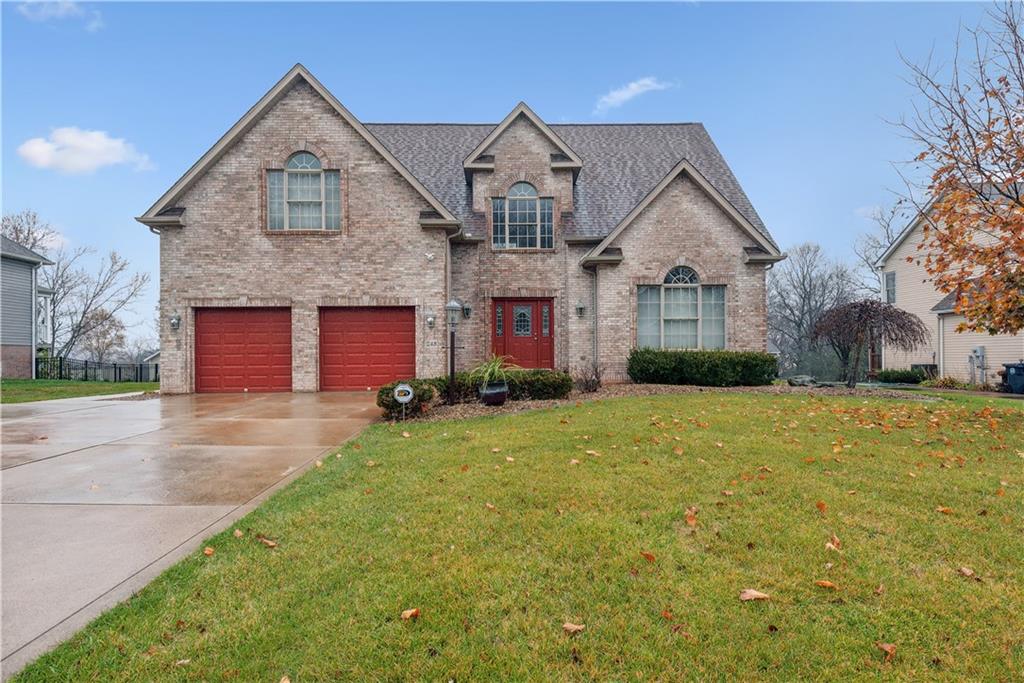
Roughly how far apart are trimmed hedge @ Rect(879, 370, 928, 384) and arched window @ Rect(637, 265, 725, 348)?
43.0 feet

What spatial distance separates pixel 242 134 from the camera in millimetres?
13539

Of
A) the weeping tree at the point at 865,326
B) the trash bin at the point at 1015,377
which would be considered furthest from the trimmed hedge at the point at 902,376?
the weeping tree at the point at 865,326

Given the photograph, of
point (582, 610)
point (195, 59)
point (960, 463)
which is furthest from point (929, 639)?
point (195, 59)

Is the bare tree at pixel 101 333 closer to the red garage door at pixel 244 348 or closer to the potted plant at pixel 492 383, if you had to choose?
the red garage door at pixel 244 348

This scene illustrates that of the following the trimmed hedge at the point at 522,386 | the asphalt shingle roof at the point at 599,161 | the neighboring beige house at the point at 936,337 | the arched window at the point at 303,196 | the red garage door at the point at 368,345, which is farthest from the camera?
the neighboring beige house at the point at 936,337

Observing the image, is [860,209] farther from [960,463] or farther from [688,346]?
[960,463]

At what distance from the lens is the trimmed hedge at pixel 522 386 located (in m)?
9.88

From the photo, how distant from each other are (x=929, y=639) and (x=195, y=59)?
20.4 m

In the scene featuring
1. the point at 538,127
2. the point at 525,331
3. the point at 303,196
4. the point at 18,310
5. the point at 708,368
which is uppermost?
the point at 538,127

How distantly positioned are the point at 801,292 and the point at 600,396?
3826 cm

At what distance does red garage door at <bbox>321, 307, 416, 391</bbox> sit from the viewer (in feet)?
45.5

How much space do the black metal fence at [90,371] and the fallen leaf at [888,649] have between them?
3091 cm

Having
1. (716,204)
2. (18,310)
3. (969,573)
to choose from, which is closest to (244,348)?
(716,204)

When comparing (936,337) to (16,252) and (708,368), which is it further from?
(16,252)
